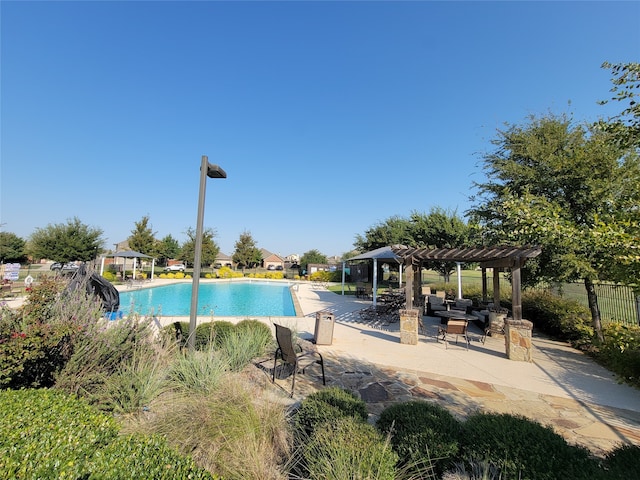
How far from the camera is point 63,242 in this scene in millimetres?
22547

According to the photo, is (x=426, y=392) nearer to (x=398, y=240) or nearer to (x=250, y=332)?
(x=250, y=332)

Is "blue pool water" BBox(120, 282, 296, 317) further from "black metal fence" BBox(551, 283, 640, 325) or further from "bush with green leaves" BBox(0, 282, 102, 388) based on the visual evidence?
"black metal fence" BBox(551, 283, 640, 325)

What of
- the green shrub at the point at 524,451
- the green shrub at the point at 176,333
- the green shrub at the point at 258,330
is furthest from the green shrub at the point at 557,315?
the green shrub at the point at 176,333

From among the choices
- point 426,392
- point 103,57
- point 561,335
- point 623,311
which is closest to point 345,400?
point 426,392

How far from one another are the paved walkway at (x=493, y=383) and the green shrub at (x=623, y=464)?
1.20 meters

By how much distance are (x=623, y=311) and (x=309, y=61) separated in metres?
13.6

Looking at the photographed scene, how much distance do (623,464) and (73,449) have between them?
11.2 feet

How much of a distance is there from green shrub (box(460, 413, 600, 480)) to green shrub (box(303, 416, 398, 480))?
674 mm

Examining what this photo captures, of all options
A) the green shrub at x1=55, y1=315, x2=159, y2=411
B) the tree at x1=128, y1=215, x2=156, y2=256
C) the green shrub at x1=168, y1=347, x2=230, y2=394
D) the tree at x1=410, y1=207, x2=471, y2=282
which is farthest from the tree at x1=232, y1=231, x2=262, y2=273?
the green shrub at x1=168, y1=347, x2=230, y2=394

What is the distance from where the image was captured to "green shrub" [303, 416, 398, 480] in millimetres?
1835

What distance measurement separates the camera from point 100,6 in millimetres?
7688

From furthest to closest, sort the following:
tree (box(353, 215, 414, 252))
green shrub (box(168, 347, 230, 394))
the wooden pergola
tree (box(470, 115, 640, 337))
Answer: tree (box(353, 215, 414, 252)), tree (box(470, 115, 640, 337)), the wooden pergola, green shrub (box(168, 347, 230, 394))

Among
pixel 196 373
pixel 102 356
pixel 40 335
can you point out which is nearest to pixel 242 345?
pixel 196 373

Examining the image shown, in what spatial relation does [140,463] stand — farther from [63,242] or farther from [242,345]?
[63,242]
